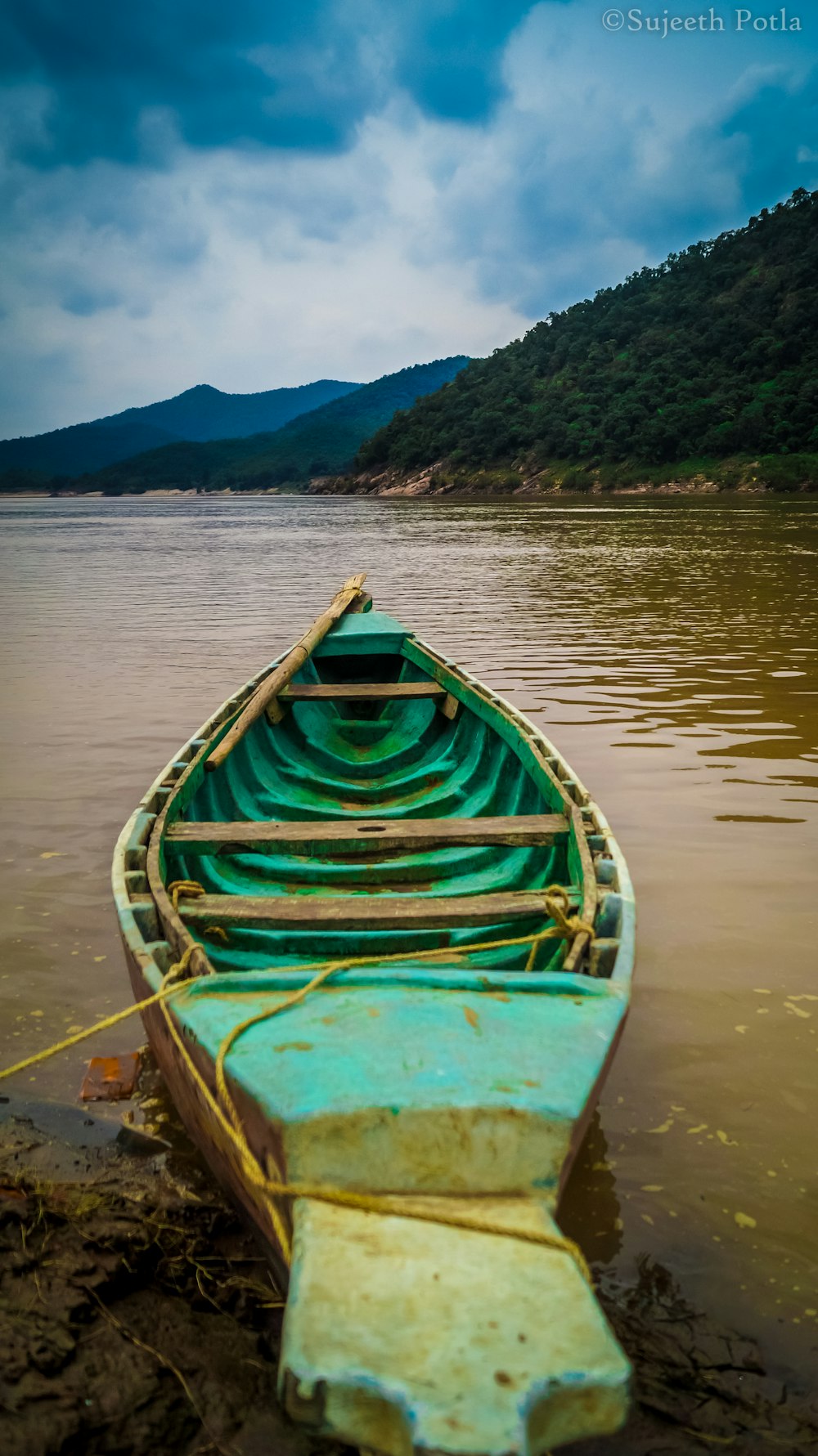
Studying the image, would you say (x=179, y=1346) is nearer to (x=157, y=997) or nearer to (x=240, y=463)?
(x=157, y=997)

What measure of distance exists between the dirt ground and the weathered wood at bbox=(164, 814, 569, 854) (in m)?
1.72

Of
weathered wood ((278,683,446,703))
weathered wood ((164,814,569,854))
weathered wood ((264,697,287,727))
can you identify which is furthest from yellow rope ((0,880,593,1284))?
weathered wood ((278,683,446,703))

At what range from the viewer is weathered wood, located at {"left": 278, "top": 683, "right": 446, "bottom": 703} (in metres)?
7.09

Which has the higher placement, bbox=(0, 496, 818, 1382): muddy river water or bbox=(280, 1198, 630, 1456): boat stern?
bbox=(280, 1198, 630, 1456): boat stern

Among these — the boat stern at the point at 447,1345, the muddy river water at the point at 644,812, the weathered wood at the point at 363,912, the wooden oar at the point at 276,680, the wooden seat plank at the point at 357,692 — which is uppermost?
the wooden oar at the point at 276,680

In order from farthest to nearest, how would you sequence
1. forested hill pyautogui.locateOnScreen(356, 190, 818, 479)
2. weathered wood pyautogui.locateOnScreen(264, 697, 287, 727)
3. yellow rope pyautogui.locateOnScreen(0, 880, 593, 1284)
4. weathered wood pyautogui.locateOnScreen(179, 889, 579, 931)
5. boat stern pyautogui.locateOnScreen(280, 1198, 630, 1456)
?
forested hill pyautogui.locateOnScreen(356, 190, 818, 479), weathered wood pyautogui.locateOnScreen(264, 697, 287, 727), weathered wood pyautogui.locateOnScreen(179, 889, 579, 931), yellow rope pyautogui.locateOnScreen(0, 880, 593, 1284), boat stern pyautogui.locateOnScreen(280, 1198, 630, 1456)

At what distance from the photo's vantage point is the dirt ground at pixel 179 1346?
200 cm

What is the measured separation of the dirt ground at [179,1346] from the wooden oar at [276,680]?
291cm

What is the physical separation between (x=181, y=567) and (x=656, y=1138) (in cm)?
2427

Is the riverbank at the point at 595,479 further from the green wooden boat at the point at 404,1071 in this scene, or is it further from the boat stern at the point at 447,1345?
the boat stern at the point at 447,1345

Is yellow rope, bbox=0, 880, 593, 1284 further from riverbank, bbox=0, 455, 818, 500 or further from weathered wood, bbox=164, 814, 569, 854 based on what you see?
riverbank, bbox=0, 455, 818, 500

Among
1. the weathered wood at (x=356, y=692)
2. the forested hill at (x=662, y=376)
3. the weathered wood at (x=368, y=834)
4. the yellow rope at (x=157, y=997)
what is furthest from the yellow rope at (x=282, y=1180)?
the forested hill at (x=662, y=376)

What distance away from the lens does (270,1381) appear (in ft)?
7.12

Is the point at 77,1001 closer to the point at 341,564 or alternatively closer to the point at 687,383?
the point at 341,564
